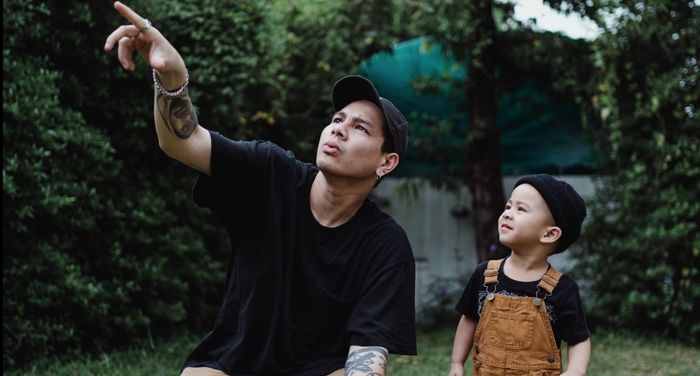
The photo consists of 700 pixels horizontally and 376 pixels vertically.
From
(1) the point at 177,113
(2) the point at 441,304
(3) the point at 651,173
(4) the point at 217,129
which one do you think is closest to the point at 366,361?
(1) the point at 177,113

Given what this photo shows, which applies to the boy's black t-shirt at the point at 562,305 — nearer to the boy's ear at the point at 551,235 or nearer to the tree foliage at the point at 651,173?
the boy's ear at the point at 551,235

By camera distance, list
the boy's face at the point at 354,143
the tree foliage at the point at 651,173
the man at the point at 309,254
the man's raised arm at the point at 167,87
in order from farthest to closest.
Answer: the tree foliage at the point at 651,173, the boy's face at the point at 354,143, the man at the point at 309,254, the man's raised arm at the point at 167,87

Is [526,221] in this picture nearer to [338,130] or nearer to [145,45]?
[338,130]

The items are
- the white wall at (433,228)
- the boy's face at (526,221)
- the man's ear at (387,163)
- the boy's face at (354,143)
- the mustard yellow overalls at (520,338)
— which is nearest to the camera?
the boy's face at (354,143)

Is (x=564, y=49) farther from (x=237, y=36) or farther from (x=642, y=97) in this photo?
(x=237, y=36)

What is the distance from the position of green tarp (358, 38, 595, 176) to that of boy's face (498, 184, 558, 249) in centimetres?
487

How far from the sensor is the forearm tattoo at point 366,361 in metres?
2.54

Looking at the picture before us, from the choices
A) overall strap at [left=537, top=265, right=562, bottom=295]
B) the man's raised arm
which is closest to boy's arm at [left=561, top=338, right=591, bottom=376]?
overall strap at [left=537, top=265, right=562, bottom=295]

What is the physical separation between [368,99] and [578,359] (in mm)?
1283

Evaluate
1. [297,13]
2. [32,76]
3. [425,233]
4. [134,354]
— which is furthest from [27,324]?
[425,233]

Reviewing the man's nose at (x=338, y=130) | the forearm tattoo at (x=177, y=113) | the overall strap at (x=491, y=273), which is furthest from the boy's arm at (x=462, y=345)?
the forearm tattoo at (x=177, y=113)

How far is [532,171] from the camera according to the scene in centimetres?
836

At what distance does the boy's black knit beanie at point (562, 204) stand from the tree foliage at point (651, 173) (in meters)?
3.51

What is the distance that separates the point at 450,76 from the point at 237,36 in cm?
282
